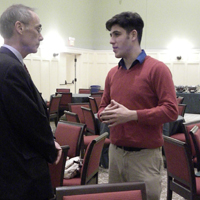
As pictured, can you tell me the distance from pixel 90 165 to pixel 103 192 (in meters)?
1.27

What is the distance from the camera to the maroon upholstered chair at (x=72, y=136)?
2.94 m

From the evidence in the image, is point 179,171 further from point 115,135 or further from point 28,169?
point 28,169

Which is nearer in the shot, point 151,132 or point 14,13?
point 14,13

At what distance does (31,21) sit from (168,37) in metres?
11.8

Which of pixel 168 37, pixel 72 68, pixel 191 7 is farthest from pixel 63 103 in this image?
pixel 191 7

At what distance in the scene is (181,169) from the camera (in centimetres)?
233

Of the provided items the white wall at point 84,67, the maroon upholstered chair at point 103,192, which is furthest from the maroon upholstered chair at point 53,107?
the maroon upholstered chair at point 103,192

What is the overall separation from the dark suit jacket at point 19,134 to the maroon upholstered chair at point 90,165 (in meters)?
0.90

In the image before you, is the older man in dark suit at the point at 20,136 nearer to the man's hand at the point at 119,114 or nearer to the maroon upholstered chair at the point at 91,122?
the man's hand at the point at 119,114

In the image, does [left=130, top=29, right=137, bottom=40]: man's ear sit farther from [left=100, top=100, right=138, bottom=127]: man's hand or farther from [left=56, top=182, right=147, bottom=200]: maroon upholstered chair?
[left=56, top=182, right=147, bottom=200]: maroon upholstered chair

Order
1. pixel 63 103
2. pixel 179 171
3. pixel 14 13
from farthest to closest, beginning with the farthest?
pixel 63 103 < pixel 179 171 < pixel 14 13

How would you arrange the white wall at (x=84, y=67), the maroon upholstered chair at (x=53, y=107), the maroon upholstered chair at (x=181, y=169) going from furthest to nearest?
the white wall at (x=84, y=67), the maroon upholstered chair at (x=53, y=107), the maroon upholstered chair at (x=181, y=169)

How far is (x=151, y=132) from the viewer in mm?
1593

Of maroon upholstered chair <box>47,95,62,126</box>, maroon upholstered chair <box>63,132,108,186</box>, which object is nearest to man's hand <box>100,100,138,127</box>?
maroon upholstered chair <box>63,132,108,186</box>
